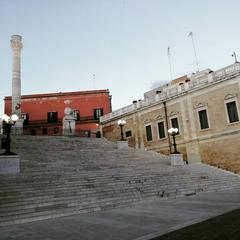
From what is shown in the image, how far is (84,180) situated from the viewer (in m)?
13.0

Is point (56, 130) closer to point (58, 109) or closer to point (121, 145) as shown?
point (58, 109)

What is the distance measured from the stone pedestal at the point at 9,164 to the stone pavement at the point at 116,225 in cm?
→ 493

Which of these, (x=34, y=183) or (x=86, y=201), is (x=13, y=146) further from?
(x=86, y=201)

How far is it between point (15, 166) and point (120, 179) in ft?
16.5

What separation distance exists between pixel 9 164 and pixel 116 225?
7496 mm

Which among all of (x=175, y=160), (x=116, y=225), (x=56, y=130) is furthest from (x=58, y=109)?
(x=116, y=225)

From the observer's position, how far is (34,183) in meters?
11.7

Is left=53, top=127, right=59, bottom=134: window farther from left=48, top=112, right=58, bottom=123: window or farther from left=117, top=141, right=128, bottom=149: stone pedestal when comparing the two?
left=117, top=141, right=128, bottom=149: stone pedestal

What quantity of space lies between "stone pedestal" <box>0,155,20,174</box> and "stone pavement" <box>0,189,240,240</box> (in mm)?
4930

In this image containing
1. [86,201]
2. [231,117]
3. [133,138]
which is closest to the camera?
[86,201]

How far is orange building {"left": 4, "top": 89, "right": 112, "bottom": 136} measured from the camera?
40.7m

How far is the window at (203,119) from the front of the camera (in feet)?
78.4

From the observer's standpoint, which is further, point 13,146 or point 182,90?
point 182,90

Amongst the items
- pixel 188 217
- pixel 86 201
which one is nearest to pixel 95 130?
pixel 86 201
